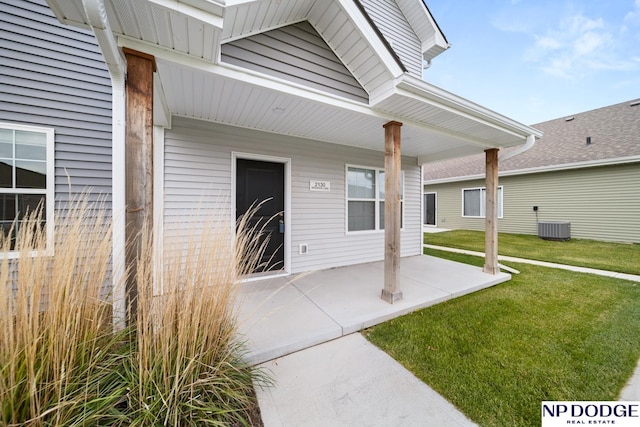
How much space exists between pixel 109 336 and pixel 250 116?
2.97 metres

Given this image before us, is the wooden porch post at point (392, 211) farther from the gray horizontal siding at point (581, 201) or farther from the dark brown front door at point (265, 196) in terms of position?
the gray horizontal siding at point (581, 201)

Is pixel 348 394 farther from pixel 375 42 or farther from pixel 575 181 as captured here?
pixel 575 181

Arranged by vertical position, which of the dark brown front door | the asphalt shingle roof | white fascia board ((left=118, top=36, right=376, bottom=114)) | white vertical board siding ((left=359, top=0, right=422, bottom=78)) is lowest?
the dark brown front door

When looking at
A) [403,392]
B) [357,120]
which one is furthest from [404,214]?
[403,392]

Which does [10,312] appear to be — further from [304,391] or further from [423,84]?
[423,84]

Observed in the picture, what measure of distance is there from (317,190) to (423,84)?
8.25 ft

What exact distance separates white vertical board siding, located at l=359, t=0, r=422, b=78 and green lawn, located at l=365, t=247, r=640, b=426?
16.3 ft

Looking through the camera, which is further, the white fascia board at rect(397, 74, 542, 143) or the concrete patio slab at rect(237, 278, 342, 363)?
the white fascia board at rect(397, 74, 542, 143)

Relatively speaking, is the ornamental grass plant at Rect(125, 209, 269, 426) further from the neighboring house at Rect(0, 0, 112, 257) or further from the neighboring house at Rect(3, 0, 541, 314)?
the neighboring house at Rect(0, 0, 112, 257)

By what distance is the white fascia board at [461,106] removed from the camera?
8.95 ft

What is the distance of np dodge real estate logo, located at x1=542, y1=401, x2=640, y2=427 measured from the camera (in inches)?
65.1

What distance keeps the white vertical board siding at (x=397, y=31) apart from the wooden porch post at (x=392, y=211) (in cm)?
312

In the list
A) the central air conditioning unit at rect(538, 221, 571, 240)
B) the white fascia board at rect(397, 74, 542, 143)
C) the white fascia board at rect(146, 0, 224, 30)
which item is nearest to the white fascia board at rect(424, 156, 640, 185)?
the central air conditioning unit at rect(538, 221, 571, 240)

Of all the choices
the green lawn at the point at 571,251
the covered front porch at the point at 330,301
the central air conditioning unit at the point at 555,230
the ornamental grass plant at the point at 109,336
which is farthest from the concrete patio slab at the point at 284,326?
the central air conditioning unit at the point at 555,230
